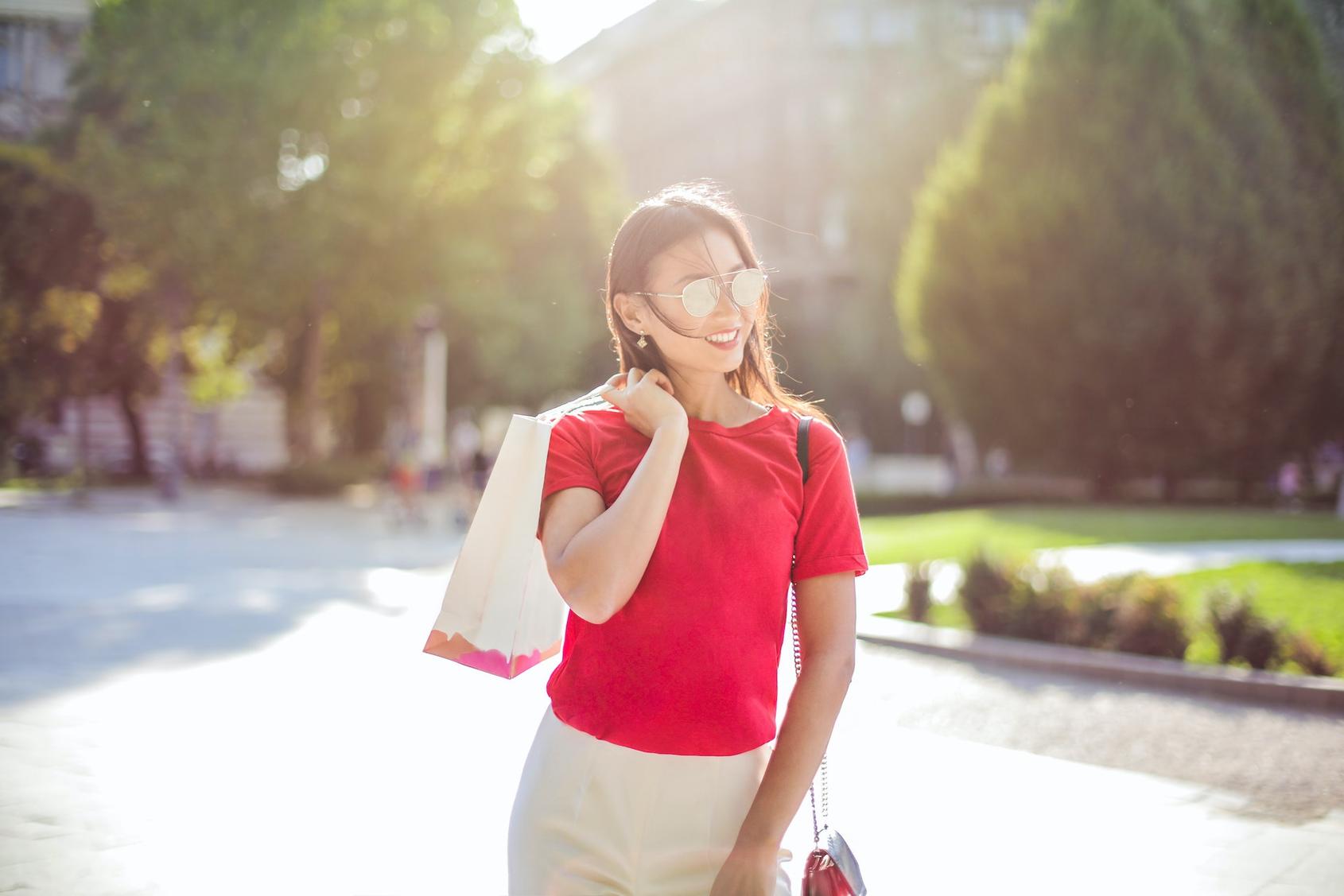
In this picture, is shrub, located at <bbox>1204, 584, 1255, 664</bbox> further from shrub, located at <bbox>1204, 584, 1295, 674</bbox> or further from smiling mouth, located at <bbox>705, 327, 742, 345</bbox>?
smiling mouth, located at <bbox>705, 327, 742, 345</bbox>

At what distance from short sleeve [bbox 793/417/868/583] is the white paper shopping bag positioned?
405 mm

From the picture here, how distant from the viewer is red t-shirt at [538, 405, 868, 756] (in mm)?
2057

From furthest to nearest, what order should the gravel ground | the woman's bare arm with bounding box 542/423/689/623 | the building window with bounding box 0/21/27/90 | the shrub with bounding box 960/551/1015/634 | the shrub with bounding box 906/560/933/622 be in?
the shrub with bounding box 906/560/933/622 → the shrub with bounding box 960/551/1015/634 → the building window with bounding box 0/21/27/90 → the gravel ground → the woman's bare arm with bounding box 542/423/689/623

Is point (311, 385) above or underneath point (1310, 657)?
above

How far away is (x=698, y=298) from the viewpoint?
219 cm

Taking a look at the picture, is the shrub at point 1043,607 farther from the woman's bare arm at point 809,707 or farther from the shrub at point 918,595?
the woman's bare arm at point 809,707

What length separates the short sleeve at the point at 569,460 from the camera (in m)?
Result: 2.12

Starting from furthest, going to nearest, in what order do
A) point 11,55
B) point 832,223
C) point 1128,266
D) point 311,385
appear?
point 832,223 → point 311,385 → point 1128,266 → point 11,55

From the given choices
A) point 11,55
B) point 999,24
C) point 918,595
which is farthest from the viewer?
point 999,24

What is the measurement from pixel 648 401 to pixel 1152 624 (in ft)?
30.3

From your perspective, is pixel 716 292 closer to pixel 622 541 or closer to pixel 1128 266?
pixel 622 541

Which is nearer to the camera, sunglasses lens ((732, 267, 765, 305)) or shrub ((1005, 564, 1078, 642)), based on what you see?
sunglasses lens ((732, 267, 765, 305))

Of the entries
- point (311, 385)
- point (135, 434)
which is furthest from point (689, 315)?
point (135, 434)

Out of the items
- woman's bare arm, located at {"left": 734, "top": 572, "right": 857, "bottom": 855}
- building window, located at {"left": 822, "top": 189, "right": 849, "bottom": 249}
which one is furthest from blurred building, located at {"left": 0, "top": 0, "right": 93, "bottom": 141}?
building window, located at {"left": 822, "top": 189, "right": 849, "bottom": 249}
